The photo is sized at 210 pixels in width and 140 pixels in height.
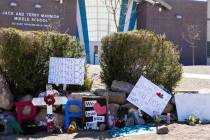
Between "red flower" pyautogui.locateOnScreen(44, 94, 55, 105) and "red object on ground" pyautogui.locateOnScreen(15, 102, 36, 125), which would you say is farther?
"red object on ground" pyautogui.locateOnScreen(15, 102, 36, 125)

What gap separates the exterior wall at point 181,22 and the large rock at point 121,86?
31.5m

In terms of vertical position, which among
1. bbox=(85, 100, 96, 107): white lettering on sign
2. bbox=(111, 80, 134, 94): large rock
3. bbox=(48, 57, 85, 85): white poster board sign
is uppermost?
bbox=(48, 57, 85, 85): white poster board sign

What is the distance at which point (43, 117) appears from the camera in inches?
402

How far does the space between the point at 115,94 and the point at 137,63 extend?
1.16m

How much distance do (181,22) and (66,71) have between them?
3442 centimetres

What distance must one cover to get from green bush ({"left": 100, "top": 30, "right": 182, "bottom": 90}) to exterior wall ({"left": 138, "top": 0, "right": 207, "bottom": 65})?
30.7 m

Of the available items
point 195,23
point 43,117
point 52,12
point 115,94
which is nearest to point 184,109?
point 115,94

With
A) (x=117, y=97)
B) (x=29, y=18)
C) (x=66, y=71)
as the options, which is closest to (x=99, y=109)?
(x=117, y=97)

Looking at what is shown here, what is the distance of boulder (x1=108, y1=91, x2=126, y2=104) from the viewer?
10.7 metres

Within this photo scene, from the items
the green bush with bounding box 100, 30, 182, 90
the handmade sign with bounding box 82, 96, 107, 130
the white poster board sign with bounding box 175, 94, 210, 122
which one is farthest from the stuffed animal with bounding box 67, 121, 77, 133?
the white poster board sign with bounding box 175, 94, 210, 122

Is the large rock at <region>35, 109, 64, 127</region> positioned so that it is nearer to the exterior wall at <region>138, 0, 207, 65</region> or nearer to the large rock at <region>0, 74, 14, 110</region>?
the large rock at <region>0, 74, 14, 110</region>

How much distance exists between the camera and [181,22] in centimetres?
4394

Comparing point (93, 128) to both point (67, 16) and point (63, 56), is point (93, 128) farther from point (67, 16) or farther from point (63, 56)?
point (67, 16)

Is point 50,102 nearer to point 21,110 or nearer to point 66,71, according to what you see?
point 21,110
